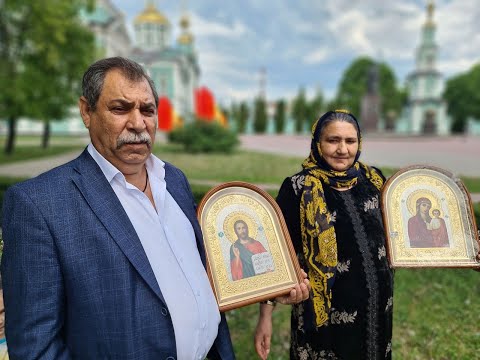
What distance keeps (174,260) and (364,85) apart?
162 ft

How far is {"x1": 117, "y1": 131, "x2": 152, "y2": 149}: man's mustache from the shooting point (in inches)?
52.5

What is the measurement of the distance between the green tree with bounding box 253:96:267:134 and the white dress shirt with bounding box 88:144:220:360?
53577 mm

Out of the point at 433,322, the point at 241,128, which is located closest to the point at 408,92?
the point at 241,128

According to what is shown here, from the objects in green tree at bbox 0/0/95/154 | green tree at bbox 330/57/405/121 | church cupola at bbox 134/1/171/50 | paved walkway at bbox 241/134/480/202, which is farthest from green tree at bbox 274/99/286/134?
green tree at bbox 0/0/95/154

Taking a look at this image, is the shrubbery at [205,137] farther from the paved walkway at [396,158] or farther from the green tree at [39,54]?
the green tree at [39,54]

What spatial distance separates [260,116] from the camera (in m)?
54.2

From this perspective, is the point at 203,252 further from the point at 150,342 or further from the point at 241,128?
the point at 241,128

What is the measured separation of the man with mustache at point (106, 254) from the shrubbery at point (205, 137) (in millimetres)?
16289

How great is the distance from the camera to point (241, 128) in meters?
56.3

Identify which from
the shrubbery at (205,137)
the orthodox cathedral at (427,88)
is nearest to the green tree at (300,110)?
the orthodox cathedral at (427,88)

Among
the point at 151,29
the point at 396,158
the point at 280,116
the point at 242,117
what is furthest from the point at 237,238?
the point at 242,117

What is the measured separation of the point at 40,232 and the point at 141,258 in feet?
1.11

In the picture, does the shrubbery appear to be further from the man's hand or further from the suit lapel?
the suit lapel

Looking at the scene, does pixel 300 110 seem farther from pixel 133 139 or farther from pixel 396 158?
pixel 133 139
